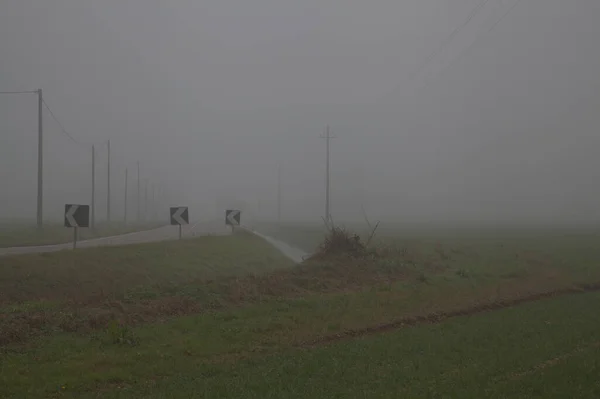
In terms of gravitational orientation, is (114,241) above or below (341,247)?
below

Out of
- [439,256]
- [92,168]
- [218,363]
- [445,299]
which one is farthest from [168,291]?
[92,168]

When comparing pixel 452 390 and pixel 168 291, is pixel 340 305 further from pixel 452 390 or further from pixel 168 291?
pixel 452 390

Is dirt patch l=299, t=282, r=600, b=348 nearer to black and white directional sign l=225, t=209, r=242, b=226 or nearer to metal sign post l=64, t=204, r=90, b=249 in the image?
metal sign post l=64, t=204, r=90, b=249

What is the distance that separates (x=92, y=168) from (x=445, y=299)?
5974 cm

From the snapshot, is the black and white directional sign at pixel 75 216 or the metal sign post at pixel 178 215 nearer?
the black and white directional sign at pixel 75 216

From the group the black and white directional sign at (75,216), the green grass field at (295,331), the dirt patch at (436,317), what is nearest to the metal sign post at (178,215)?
the green grass field at (295,331)

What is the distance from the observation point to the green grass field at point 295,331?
373 inches

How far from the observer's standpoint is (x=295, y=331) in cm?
1477

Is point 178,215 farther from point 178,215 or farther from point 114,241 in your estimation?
point 114,241

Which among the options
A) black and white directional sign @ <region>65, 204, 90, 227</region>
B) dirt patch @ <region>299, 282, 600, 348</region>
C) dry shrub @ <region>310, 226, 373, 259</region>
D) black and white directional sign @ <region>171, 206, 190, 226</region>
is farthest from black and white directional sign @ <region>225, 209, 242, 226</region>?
dirt patch @ <region>299, 282, 600, 348</region>

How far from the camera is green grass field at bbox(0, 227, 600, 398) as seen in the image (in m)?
9.47

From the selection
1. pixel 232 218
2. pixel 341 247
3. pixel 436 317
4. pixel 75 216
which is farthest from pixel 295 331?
pixel 232 218

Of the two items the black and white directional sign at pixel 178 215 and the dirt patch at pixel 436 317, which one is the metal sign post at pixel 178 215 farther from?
the dirt patch at pixel 436 317

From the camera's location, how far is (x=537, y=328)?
14586 millimetres
